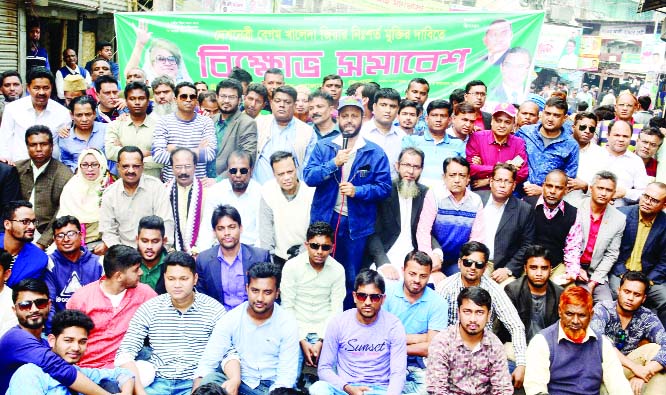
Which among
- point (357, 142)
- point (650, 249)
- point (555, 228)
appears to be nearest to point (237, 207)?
point (357, 142)

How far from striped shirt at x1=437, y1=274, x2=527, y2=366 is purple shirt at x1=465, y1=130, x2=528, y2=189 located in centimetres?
139

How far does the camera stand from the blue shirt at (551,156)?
20.4ft

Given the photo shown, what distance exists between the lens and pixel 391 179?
5.80 meters

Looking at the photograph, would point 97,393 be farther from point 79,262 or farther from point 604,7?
point 604,7

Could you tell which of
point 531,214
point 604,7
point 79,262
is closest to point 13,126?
point 79,262

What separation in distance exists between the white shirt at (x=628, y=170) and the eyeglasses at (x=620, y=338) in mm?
1855

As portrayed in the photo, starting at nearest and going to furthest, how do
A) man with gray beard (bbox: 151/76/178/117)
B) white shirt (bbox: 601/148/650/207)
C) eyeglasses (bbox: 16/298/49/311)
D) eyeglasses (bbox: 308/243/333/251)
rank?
1. eyeglasses (bbox: 16/298/49/311)
2. eyeglasses (bbox: 308/243/333/251)
3. white shirt (bbox: 601/148/650/207)
4. man with gray beard (bbox: 151/76/178/117)

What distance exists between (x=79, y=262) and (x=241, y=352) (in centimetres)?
162

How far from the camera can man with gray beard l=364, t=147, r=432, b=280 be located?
18.7 feet

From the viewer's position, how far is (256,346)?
457 cm

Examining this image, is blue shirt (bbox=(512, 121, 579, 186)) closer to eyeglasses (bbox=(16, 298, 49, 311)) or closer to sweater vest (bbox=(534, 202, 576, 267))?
sweater vest (bbox=(534, 202, 576, 267))

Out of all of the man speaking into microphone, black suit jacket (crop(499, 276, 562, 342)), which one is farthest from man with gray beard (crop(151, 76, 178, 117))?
black suit jacket (crop(499, 276, 562, 342))

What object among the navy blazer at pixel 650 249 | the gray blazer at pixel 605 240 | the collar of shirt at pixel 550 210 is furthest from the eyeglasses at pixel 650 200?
A: the collar of shirt at pixel 550 210

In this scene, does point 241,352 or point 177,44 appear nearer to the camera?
point 241,352
